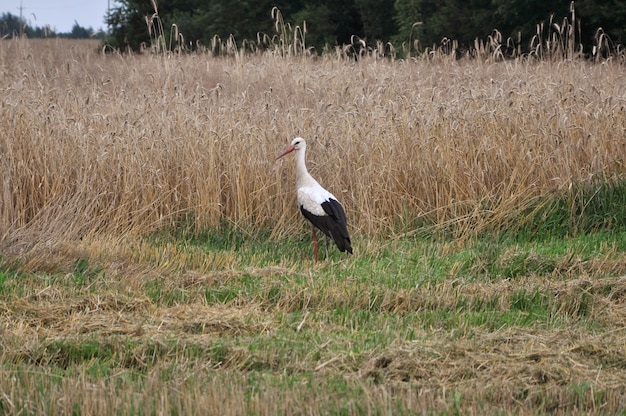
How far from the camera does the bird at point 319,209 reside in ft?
24.1

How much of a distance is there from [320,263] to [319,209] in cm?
50

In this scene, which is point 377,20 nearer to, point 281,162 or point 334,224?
point 281,162

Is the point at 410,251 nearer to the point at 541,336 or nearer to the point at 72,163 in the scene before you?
the point at 541,336

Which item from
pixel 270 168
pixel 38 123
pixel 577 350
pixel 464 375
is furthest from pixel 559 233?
pixel 38 123

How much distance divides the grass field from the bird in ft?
0.81

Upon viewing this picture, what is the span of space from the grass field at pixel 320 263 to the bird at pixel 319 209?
0.25 m

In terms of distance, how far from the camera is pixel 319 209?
24.7ft

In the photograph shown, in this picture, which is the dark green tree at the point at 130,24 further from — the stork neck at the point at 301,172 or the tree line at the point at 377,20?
the stork neck at the point at 301,172

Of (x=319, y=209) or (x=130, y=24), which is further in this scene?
(x=130, y=24)

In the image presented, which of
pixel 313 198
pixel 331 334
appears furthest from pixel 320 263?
pixel 331 334

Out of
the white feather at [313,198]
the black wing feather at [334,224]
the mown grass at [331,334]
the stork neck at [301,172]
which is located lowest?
the mown grass at [331,334]

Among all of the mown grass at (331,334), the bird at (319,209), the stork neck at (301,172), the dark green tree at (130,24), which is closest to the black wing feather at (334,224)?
the bird at (319,209)

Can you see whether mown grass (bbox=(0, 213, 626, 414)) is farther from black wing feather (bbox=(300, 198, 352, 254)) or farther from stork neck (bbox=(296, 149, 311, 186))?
stork neck (bbox=(296, 149, 311, 186))

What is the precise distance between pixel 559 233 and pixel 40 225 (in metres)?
4.77
